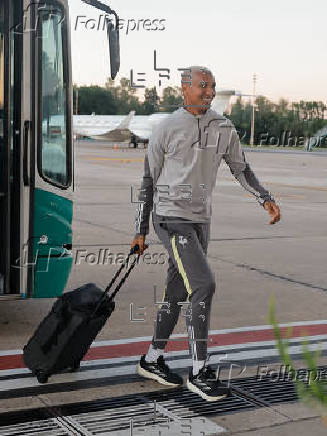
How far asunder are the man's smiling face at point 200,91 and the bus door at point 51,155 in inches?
68.5

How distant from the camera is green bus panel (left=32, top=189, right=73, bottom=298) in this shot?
5.55 meters

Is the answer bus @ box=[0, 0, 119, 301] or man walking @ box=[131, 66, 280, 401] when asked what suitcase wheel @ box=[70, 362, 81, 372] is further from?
bus @ box=[0, 0, 119, 301]

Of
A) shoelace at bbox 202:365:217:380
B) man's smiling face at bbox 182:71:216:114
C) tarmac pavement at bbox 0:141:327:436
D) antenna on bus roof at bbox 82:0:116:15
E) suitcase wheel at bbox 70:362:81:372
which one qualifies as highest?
antenna on bus roof at bbox 82:0:116:15

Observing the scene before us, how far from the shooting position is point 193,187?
13.8 ft

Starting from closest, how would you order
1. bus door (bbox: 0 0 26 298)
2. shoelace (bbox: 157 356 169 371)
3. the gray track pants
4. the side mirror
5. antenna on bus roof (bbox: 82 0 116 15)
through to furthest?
the gray track pants
shoelace (bbox: 157 356 169 371)
bus door (bbox: 0 0 26 298)
the side mirror
antenna on bus roof (bbox: 82 0 116 15)

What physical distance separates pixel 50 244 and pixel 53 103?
1.15 meters

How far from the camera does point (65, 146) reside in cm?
584

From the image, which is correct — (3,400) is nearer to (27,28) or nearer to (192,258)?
(192,258)

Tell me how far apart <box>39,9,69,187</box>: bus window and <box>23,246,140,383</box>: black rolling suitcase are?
57.6 inches

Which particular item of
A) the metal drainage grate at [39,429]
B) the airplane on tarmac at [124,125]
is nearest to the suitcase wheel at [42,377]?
the metal drainage grate at [39,429]

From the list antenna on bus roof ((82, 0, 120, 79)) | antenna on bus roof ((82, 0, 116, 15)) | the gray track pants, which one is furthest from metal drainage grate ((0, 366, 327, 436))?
antenna on bus roof ((82, 0, 116, 15))

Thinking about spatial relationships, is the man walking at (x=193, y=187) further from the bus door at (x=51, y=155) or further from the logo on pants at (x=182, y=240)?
the bus door at (x=51, y=155)

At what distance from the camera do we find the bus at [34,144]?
5.39m

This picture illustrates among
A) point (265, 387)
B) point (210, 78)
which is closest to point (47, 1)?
point (210, 78)
